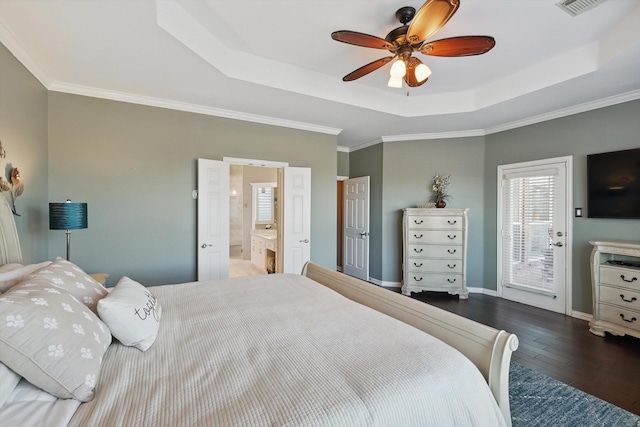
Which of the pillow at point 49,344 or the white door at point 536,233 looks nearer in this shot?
the pillow at point 49,344

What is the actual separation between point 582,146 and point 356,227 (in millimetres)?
3470

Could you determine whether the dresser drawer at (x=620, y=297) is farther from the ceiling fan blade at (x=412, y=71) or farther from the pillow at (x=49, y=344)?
the pillow at (x=49, y=344)

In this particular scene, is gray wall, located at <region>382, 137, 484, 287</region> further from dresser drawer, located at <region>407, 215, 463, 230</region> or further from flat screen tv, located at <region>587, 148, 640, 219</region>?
flat screen tv, located at <region>587, 148, 640, 219</region>

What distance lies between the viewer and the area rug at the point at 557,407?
71.5 inches

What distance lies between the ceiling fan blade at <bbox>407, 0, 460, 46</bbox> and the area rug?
2.54 metres

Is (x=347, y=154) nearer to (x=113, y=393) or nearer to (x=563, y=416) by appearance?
(x=563, y=416)

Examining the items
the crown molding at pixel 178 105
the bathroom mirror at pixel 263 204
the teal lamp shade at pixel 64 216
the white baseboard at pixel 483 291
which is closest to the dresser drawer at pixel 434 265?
the white baseboard at pixel 483 291

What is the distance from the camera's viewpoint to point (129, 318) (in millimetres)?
1282

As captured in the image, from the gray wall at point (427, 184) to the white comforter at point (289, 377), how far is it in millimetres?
3624

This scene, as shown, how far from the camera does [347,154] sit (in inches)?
239

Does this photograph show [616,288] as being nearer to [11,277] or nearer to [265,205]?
[11,277]

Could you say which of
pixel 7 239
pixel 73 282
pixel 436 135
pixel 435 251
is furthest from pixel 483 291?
pixel 7 239

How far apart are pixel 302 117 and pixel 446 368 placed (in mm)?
3613

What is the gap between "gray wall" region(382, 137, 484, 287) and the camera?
4.77 meters
